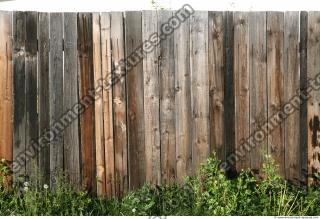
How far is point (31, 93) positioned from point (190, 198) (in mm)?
2153

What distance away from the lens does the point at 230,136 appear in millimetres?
7082

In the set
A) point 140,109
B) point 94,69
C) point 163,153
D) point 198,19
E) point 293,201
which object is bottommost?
point 293,201

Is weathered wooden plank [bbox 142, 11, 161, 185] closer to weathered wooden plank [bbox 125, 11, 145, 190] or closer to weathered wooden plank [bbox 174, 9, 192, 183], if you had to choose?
weathered wooden plank [bbox 125, 11, 145, 190]

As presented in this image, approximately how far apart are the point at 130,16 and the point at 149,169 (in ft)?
5.73

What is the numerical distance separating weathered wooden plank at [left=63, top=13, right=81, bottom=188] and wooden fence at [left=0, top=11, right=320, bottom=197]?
11 mm

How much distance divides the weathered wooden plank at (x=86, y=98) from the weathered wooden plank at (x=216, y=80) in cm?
135

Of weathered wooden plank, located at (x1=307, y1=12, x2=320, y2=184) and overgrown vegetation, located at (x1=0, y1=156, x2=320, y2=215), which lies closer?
overgrown vegetation, located at (x1=0, y1=156, x2=320, y2=215)

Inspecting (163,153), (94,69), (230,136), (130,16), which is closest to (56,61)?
(94,69)

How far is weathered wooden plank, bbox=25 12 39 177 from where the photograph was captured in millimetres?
7035

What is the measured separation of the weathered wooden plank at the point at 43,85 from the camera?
703 centimetres

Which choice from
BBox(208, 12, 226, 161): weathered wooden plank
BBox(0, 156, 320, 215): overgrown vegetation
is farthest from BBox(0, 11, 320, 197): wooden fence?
BBox(0, 156, 320, 215): overgrown vegetation

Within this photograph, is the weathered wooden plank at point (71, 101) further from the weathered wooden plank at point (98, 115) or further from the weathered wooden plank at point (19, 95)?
the weathered wooden plank at point (19, 95)

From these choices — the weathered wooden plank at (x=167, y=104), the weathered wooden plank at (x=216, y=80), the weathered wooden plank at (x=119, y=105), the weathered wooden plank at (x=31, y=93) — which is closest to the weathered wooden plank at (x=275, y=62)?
the weathered wooden plank at (x=216, y=80)

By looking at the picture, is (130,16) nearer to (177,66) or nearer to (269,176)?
(177,66)
